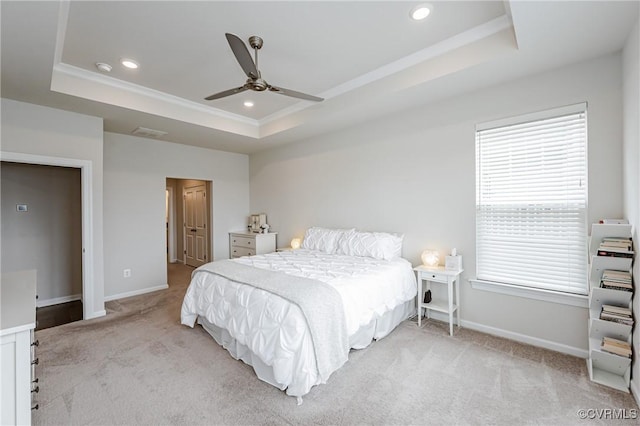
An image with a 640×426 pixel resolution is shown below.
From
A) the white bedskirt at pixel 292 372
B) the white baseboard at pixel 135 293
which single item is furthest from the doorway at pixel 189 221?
the white bedskirt at pixel 292 372

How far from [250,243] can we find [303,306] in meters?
3.60

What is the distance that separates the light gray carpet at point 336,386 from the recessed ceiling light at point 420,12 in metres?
2.99

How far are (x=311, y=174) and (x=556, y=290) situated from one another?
12.0 ft

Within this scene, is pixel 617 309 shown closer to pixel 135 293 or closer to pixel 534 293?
pixel 534 293

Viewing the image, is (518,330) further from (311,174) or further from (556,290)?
(311,174)

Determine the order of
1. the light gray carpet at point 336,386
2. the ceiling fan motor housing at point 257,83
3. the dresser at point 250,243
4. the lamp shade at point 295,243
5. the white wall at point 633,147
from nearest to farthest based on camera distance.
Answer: the light gray carpet at point 336,386 → the white wall at point 633,147 → the ceiling fan motor housing at point 257,83 → the lamp shade at point 295,243 → the dresser at point 250,243

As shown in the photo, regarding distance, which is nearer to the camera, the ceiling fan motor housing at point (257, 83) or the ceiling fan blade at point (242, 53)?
the ceiling fan blade at point (242, 53)

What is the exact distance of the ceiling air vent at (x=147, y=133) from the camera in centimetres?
429

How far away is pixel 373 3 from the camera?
2.19 metres

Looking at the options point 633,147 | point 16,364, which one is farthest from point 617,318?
point 16,364

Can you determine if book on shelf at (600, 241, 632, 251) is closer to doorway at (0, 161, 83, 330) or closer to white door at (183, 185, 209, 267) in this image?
doorway at (0, 161, 83, 330)

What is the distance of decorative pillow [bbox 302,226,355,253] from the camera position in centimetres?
418

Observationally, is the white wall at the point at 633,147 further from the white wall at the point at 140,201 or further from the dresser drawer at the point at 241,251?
the white wall at the point at 140,201

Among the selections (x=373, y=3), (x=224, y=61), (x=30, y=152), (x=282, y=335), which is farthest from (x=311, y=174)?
(x=30, y=152)
